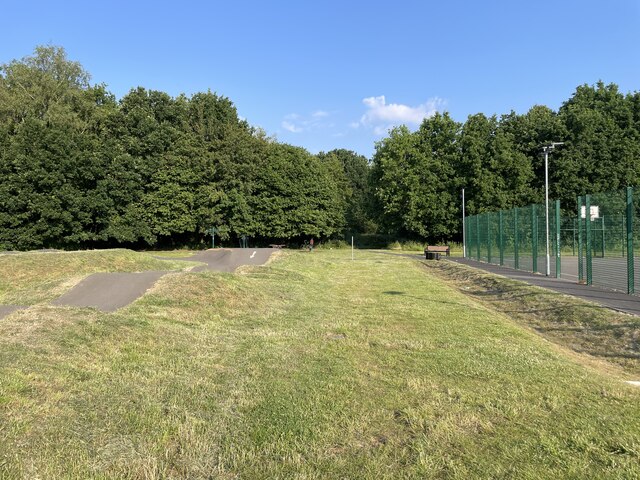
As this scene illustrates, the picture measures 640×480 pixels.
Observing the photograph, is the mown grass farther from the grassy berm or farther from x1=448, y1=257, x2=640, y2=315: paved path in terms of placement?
x1=448, y1=257, x2=640, y2=315: paved path

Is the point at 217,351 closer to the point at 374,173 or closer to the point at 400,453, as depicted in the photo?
the point at 400,453

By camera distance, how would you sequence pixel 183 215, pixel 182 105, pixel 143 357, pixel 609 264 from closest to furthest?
1. pixel 143 357
2. pixel 609 264
3. pixel 183 215
4. pixel 182 105

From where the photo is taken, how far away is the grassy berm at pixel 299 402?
3299 mm

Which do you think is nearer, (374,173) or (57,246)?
(57,246)

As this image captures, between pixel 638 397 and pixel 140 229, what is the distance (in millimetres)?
43169

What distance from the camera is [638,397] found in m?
4.72

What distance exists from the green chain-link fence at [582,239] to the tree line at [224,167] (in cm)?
2318

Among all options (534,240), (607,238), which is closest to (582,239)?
(607,238)

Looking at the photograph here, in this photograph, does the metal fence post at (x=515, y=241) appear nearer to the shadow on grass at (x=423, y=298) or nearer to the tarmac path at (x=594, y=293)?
the tarmac path at (x=594, y=293)

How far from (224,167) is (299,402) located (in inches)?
1724

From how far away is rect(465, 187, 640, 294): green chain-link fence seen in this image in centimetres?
1219

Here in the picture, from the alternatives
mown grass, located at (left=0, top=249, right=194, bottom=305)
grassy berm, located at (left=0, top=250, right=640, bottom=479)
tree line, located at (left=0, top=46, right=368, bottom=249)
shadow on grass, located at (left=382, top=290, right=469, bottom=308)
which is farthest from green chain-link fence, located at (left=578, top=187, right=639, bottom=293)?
tree line, located at (left=0, top=46, right=368, bottom=249)

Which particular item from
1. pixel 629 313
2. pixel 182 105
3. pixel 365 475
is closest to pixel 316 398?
pixel 365 475

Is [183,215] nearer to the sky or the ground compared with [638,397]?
nearer to the sky
